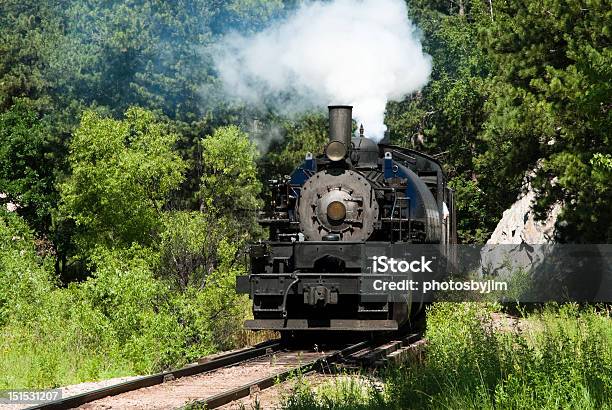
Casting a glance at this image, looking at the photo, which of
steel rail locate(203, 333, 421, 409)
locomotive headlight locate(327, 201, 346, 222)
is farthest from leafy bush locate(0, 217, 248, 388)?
locomotive headlight locate(327, 201, 346, 222)

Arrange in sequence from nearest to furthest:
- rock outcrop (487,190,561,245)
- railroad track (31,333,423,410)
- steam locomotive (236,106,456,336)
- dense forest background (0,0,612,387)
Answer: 1. railroad track (31,333,423,410)
2. steam locomotive (236,106,456,336)
3. dense forest background (0,0,612,387)
4. rock outcrop (487,190,561,245)

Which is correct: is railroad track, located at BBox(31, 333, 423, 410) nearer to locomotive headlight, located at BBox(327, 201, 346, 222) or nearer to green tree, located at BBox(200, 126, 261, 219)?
locomotive headlight, located at BBox(327, 201, 346, 222)

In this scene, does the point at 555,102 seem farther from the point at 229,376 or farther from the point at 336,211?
the point at 229,376

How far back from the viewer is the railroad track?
10633 mm

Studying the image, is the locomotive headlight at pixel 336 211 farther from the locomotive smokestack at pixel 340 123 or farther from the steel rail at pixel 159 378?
the steel rail at pixel 159 378

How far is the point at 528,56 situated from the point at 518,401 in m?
16.0

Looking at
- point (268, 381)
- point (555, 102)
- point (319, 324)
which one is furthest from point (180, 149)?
point (268, 381)

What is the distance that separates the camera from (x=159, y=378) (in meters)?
12.4

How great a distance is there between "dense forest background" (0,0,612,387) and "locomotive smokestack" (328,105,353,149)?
3.82m

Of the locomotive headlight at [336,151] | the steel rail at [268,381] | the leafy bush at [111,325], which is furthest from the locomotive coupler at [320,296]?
the leafy bush at [111,325]

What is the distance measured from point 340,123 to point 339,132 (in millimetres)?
168

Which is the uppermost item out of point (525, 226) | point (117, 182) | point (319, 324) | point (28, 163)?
point (28, 163)

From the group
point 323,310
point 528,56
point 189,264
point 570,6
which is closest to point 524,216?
point 528,56

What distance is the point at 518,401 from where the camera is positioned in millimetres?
8156
